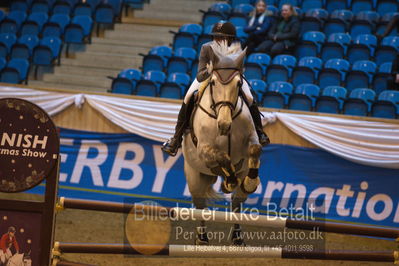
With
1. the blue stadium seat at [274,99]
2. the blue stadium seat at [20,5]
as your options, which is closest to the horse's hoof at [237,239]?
the blue stadium seat at [274,99]

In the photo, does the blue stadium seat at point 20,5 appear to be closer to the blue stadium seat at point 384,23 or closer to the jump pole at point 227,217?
the blue stadium seat at point 384,23

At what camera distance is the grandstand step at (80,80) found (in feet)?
41.8

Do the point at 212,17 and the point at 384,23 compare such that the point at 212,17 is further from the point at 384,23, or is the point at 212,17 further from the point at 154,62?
the point at 384,23

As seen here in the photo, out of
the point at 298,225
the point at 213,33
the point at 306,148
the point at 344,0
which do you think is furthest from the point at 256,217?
the point at 344,0

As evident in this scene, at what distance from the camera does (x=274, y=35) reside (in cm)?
1162

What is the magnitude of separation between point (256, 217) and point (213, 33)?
1.80 metres

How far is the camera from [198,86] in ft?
21.5

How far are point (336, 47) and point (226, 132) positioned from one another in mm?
6346

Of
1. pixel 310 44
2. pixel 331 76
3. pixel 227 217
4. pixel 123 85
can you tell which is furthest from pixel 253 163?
pixel 310 44

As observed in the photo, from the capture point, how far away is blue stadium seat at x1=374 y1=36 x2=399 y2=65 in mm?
10992

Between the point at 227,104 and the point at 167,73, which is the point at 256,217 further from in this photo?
the point at 167,73

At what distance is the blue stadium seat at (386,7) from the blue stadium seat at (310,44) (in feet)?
5.16

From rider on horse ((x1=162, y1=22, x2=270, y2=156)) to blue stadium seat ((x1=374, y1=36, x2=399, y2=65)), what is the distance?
535 centimetres

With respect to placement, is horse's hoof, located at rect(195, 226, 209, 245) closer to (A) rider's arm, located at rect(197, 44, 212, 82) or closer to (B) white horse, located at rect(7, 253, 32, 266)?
(A) rider's arm, located at rect(197, 44, 212, 82)
